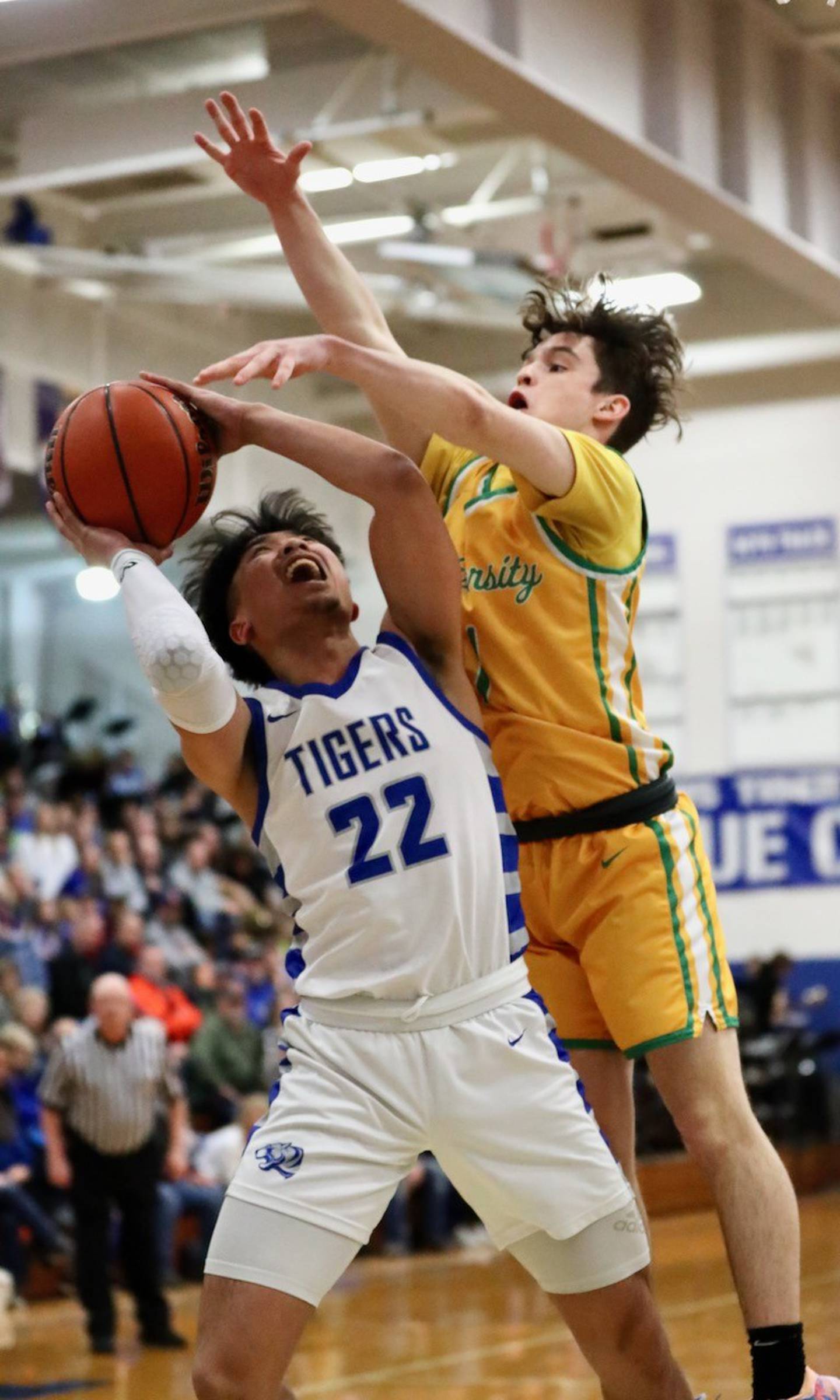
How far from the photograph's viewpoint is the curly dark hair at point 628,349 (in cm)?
417

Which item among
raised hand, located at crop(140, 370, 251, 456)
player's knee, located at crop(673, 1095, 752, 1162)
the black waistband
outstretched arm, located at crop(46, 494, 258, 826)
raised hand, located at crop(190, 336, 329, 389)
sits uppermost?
raised hand, located at crop(190, 336, 329, 389)

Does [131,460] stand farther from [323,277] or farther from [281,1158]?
[281,1158]

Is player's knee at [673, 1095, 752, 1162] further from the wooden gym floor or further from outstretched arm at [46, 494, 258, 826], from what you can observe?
the wooden gym floor

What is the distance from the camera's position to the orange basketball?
3641 mm

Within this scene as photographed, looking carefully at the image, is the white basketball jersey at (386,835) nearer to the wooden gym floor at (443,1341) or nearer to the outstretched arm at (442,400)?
the outstretched arm at (442,400)

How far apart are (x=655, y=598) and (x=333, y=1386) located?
11.3 m

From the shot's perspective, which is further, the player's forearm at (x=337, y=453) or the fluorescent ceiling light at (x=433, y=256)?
the fluorescent ceiling light at (x=433, y=256)

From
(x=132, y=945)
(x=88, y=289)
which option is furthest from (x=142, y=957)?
(x=88, y=289)

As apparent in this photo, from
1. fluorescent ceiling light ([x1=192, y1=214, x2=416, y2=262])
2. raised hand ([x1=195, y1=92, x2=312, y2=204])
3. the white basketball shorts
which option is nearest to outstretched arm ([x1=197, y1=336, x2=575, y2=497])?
raised hand ([x1=195, y1=92, x2=312, y2=204])

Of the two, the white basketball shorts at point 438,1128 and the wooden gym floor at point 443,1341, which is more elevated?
the white basketball shorts at point 438,1128

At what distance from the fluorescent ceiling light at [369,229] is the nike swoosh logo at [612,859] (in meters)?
11.3

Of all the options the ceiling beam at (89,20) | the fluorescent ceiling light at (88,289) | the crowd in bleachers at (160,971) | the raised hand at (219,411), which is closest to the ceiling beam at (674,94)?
the ceiling beam at (89,20)

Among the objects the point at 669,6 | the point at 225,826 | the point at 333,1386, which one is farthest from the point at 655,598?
the point at 333,1386

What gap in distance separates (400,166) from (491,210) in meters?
1.78
